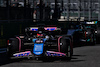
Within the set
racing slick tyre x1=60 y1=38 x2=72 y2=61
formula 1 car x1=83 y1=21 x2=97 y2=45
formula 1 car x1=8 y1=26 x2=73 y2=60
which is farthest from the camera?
formula 1 car x1=83 y1=21 x2=97 y2=45

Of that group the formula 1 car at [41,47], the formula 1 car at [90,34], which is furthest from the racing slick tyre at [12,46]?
the formula 1 car at [90,34]

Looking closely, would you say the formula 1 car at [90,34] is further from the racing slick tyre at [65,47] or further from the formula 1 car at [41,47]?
the racing slick tyre at [65,47]

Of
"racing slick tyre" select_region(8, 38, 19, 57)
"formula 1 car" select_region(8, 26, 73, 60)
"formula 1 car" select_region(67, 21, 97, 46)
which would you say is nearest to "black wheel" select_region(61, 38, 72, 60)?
"formula 1 car" select_region(8, 26, 73, 60)

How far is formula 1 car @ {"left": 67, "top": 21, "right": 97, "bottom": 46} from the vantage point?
18.7m

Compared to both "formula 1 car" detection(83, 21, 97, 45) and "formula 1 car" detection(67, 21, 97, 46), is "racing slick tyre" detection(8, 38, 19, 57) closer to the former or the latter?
"formula 1 car" detection(67, 21, 97, 46)

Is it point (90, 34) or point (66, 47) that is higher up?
point (66, 47)

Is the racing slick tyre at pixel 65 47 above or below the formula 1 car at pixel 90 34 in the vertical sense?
above

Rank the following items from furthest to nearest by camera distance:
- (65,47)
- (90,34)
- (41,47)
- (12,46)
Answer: (90,34)
(12,46)
(65,47)
(41,47)

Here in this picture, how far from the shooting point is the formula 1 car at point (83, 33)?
1874cm

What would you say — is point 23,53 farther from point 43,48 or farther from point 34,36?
point 34,36

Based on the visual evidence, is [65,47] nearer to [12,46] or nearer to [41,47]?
[41,47]

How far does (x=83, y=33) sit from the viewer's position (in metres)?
18.8

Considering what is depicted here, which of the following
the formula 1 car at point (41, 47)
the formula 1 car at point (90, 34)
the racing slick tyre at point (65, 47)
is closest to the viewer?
the formula 1 car at point (41, 47)

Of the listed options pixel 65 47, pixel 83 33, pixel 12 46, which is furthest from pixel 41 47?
pixel 83 33
